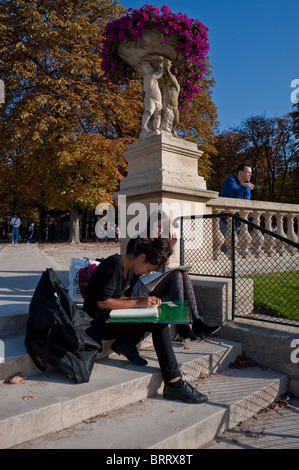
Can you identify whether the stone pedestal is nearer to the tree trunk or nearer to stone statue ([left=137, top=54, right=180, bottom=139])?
stone statue ([left=137, top=54, right=180, bottom=139])

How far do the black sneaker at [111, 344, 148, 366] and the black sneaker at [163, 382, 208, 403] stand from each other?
0.34m

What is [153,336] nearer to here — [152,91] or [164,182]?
[164,182]

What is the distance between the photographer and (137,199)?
4.88 meters

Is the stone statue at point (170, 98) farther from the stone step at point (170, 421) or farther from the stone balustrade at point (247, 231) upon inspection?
the stone step at point (170, 421)

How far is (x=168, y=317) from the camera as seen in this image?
2.78 m

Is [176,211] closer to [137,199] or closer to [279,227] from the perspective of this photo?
[137,199]

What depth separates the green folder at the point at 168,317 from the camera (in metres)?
2.65

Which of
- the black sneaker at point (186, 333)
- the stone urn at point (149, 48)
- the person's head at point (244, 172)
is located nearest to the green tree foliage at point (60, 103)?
the stone urn at point (149, 48)

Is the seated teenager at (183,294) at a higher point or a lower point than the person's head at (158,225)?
lower

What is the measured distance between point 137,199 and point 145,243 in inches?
79.0

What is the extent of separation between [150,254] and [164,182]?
1.76m
